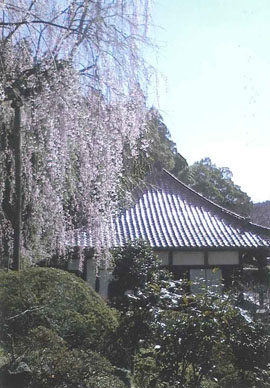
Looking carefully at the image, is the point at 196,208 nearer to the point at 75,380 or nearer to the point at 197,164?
the point at 197,164

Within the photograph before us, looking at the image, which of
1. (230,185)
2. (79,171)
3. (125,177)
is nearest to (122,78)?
(79,171)

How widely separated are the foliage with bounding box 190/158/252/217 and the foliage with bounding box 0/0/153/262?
38.6 feet

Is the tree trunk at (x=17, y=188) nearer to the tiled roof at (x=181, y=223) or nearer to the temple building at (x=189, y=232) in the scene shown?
the temple building at (x=189, y=232)

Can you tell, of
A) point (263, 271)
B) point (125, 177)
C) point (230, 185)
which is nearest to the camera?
point (125, 177)

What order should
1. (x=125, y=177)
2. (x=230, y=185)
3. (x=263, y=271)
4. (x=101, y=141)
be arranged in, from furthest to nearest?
(x=230, y=185)
(x=263, y=271)
(x=125, y=177)
(x=101, y=141)

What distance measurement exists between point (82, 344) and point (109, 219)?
2309 mm

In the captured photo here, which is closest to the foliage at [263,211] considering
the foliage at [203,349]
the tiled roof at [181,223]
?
the tiled roof at [181,223]

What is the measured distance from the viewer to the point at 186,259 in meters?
13.0

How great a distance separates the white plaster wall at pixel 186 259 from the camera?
1302 cm

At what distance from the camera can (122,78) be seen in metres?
4.68

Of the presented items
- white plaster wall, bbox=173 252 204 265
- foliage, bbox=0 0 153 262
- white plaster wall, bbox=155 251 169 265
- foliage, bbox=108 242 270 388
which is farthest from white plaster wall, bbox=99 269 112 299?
foliage, bbox=108 242 270 388

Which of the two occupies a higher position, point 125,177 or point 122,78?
point 122,78

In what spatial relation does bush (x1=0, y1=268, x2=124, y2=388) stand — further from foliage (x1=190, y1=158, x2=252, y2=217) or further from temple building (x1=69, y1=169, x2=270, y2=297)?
foliage (x1=190, y1=158, x2=252, y2=217)

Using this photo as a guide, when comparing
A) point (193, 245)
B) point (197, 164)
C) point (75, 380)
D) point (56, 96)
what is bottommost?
point (75, 380)
